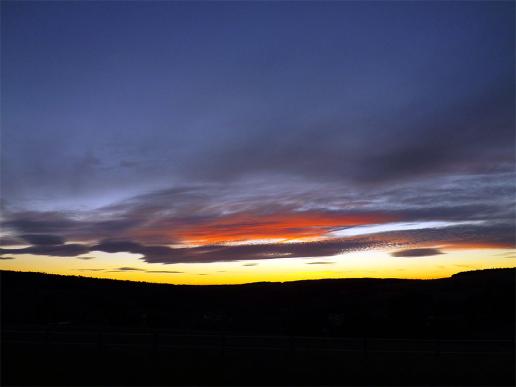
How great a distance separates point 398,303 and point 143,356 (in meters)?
29.3

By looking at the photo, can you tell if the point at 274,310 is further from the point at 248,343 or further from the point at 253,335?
the point at 248,343

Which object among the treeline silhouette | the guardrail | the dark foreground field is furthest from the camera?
the treeline silhouette

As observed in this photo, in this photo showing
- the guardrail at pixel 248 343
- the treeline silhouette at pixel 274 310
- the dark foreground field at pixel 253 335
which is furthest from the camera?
the treeline silhouette at pixel 274 310

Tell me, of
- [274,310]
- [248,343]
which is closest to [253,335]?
[248,343]

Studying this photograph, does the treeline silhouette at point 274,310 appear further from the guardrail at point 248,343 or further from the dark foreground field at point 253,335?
the guardrail at point 248,343

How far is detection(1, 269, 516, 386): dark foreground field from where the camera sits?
17.8 m

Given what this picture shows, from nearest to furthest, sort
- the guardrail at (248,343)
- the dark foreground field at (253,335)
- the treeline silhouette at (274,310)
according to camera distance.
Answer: the dark foreground field at (253,335) < the guardrail at (248,343) < the treeline silhouette at (274,310)

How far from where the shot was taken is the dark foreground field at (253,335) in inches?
701

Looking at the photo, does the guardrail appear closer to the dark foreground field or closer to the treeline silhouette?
the dark foreground field

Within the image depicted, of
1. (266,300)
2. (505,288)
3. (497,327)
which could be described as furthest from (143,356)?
(266,300)

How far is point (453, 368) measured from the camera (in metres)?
19.8

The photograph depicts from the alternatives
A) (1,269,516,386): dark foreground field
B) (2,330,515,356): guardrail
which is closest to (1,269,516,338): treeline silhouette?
(1,269,516,386): dark foreground field

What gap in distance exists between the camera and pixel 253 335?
122 ft

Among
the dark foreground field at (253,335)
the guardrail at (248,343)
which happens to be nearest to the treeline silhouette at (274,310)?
the dark foreground field at (253,335)
